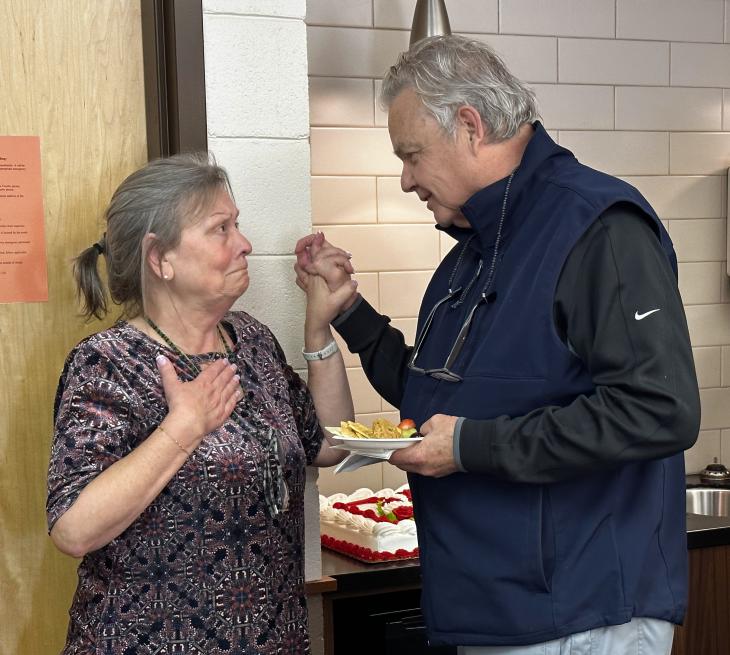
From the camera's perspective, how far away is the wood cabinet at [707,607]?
10.4 ft

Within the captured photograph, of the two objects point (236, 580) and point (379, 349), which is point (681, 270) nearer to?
point (379, 349)

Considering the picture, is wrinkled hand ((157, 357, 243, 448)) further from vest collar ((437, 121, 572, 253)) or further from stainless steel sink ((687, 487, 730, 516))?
stainless steel sink ((687, 487, 730, 516))

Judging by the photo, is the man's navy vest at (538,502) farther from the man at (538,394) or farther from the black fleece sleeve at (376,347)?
the black fleece sleeve at (376,347)

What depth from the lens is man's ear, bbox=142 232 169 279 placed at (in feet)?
6.25

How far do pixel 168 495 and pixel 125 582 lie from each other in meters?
0.16

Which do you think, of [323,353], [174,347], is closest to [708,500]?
[323,353]

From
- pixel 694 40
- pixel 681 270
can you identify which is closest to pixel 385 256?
pixel 681 270

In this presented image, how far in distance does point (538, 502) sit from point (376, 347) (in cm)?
67

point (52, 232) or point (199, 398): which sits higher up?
point (52, 232)

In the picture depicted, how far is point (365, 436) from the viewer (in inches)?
75.2

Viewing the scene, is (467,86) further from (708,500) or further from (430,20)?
(708,500)

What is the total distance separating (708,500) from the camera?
3707 mm

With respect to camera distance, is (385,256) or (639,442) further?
(385,256)

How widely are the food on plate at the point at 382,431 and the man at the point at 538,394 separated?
0.04 meters
